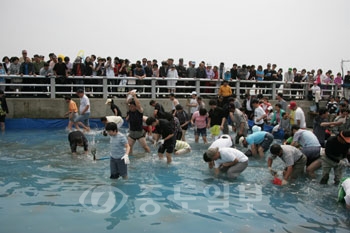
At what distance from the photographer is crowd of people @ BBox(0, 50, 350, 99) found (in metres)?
16.5

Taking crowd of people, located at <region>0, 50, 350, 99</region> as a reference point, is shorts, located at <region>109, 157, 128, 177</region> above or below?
below

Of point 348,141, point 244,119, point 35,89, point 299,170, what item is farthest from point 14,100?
point 348,141

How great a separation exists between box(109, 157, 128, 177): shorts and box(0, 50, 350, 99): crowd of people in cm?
898

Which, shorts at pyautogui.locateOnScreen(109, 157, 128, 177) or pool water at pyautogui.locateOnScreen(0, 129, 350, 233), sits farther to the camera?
shorts at pyautogui.locateOnScreen(109, 157, 128, 177)

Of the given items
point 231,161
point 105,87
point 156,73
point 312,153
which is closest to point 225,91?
point 156,73

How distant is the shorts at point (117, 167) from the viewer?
330 inches

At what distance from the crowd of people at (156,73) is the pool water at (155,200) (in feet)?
21.1

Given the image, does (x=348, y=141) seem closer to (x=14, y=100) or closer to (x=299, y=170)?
(x=299, y=170)

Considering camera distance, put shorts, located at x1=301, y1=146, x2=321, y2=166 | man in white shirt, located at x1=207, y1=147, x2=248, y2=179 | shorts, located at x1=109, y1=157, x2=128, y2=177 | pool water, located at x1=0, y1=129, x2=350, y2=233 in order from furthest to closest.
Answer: shorts, located at x1=301, y1=146, x2=321, y2=166 → man in white shirt, located at x1=207, y1=147, x2=248, y2=179 → shorts, located at x1=109, y1=157, x2=128, y2=177 → pool water, located at x1=0, y1=129, x2=350, y2=233

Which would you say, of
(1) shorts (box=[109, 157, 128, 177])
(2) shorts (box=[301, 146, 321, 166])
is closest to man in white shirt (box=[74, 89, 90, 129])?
(1) shorts (box=[109, 157, 128, 177])

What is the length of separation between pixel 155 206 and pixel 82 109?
801cm

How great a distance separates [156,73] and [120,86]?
202cm

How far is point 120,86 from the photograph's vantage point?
16953mm

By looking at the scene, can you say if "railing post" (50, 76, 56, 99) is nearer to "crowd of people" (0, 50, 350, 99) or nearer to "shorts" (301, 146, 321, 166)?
"crowd of people" (0, 50, 350, 99)
